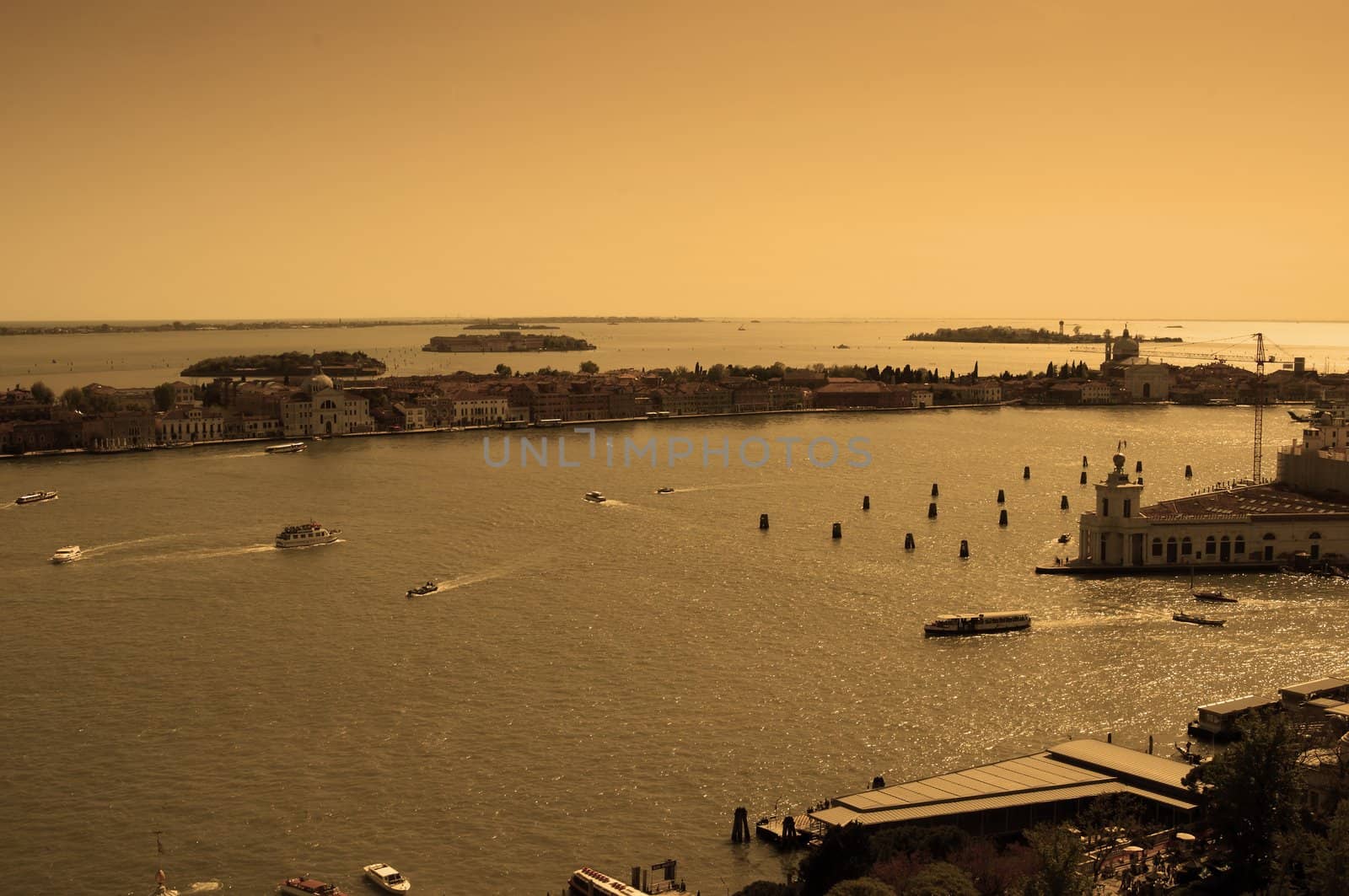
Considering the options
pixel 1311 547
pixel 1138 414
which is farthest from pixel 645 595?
pixel 1138 414

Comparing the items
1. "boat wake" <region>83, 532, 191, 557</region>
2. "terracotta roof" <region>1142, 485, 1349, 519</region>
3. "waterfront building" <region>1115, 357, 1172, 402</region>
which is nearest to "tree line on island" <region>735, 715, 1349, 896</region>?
"terracotta roof" <region>1142, 485, 1349, 519</region>

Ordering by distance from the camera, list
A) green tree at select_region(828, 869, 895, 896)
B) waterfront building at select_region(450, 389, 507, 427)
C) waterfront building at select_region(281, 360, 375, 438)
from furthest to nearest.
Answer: waterfront building at select_region(450, 389, 507, 427) < waterfront building at select_region(281, 360, 375, 438) < green tree at select_region(828, 869, 895, 896)

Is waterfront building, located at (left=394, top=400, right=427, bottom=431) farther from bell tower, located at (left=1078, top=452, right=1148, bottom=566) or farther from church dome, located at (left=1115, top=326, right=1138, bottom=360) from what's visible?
church dome, located at (left=1115, top=326, right=1138, bottom=360)

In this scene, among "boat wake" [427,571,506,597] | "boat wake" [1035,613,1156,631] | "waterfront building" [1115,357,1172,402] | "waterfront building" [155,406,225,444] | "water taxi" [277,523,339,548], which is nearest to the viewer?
"boat wake" [1035,613,1156,631]

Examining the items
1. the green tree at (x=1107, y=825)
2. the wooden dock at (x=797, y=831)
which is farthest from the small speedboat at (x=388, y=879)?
the green tree at (x=1107, y=825)

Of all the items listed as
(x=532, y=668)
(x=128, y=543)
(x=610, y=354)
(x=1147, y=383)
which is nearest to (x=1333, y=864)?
(x=532, y=668)

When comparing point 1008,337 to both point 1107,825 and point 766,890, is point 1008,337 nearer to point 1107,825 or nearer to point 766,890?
point 1107,825
